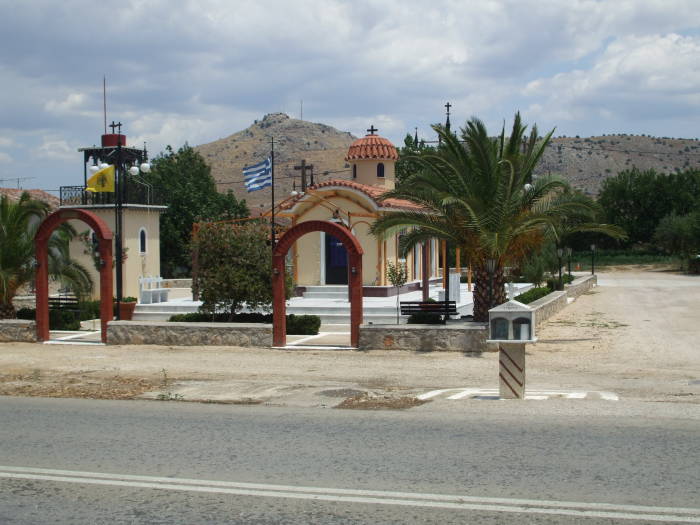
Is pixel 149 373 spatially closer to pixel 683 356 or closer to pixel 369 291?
pixel 683 356

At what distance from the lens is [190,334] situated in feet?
64.3

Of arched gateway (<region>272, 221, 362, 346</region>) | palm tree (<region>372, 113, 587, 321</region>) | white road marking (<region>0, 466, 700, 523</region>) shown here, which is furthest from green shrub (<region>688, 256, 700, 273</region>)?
white road marking (<region>0, 466, 700, 523</region>)

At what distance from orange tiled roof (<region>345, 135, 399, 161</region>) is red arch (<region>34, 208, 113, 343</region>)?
17221 mm

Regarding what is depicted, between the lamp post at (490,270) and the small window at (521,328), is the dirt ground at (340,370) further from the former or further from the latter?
the small window at (521,328)

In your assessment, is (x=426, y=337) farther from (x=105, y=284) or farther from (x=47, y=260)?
(x=47, y=260)

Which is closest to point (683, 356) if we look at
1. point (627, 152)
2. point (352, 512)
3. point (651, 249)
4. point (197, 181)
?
point (352, 512)

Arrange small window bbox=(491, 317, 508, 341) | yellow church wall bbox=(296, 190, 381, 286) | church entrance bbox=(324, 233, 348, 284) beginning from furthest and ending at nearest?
church entrance bbox=(324, 233, 348, 284) → yellow church wall bbox=(296, 190, 381, 286) → small window bbox=(491, 317, 508, 341)

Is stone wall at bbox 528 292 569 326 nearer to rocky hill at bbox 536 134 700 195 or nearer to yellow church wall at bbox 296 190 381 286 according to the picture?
yellow church wall at bbox 296 190 381 286

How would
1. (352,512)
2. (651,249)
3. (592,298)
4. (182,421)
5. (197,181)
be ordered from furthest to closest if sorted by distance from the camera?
(651,249), (197,181), (592,298), (182,421), (352,512)

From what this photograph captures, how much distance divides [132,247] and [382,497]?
30488mm

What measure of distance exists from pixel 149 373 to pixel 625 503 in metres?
11.0

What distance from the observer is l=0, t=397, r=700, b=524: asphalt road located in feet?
20.6

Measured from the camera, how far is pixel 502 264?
1881 cm

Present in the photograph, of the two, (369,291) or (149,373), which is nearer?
(149,373)
